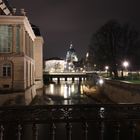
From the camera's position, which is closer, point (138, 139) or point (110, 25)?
point (138, 139)

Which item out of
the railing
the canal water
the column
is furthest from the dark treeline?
the railing

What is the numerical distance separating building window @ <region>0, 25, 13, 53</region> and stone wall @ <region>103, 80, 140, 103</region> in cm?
1381

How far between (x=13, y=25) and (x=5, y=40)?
206 centimetres

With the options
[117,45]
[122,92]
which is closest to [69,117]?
[122,92]

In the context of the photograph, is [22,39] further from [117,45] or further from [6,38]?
[117,45]

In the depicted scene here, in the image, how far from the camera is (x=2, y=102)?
34281mm

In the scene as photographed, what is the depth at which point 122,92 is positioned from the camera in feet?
124

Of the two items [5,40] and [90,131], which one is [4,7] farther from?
[90,131]

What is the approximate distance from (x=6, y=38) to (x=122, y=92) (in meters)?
15.2

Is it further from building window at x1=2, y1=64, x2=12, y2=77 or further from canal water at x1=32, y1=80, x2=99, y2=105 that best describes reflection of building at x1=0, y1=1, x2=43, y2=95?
canal water at x1=32, y1=80, x2=99, y2=105

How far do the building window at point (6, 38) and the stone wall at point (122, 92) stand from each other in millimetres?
13811

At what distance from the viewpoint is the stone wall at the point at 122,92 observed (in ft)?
104

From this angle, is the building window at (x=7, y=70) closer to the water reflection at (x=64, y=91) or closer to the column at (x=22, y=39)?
the column at (x=22, y=39)

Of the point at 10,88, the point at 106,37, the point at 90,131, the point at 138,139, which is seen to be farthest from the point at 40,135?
the point at 106,37
